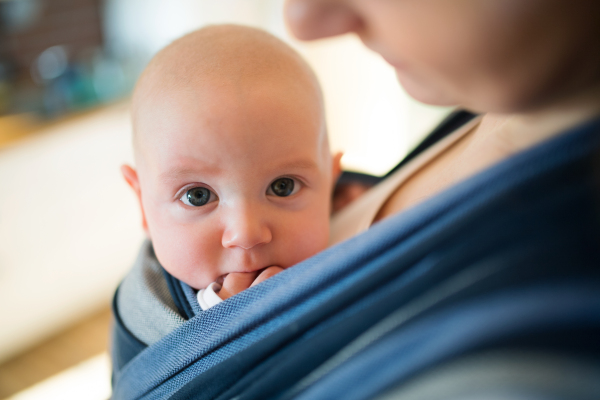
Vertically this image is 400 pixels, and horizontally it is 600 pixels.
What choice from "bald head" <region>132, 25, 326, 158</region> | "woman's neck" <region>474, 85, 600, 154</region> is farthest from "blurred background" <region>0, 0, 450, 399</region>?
"woman's neck" <region>474, 85, 600, 154</region>

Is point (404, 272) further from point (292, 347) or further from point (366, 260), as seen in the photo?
point (292, 347)

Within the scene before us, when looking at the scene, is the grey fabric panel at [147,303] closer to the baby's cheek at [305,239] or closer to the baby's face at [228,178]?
the baby's face at [228,178]

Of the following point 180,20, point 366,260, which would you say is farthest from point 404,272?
point 180,20

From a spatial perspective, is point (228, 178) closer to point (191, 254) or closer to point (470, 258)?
point (191, 254)

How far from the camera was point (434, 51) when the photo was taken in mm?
391

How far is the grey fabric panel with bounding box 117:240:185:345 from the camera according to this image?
661mm

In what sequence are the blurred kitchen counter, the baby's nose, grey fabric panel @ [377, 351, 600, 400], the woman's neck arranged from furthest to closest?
the blurred kitchen counter, the baby's nose, the woman's neck, grey fabric panel @ [377, 351, 600, 400]

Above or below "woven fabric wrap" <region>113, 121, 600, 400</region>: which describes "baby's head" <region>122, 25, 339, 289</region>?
above

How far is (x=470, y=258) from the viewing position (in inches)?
15.8

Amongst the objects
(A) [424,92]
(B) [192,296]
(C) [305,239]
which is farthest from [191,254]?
(A) [424,92]

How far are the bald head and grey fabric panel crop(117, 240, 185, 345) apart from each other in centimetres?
20

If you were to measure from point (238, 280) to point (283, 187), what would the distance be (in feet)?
0.50

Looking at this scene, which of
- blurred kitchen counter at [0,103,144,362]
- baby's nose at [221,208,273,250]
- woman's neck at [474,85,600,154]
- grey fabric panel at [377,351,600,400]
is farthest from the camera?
blurred kitchen counter at [0,103,144,362]

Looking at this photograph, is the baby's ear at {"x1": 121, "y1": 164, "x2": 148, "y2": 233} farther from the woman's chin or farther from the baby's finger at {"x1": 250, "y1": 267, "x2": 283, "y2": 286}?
the woman's chin
